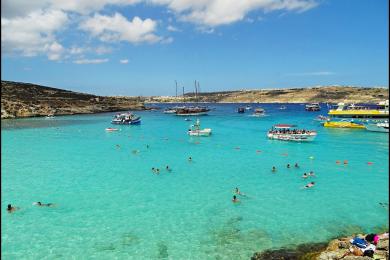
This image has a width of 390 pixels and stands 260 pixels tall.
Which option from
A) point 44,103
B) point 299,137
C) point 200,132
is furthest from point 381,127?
point 44,103

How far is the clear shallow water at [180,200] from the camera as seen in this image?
24.1 meters

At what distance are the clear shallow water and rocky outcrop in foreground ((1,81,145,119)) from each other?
74558 mm

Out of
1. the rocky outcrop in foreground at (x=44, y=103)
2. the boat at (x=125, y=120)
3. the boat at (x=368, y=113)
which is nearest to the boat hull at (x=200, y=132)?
the boat at (x=125, y=120)

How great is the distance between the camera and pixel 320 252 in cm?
2169

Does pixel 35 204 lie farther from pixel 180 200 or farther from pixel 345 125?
pixel 345 125

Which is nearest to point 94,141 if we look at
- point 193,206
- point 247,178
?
point 247,178

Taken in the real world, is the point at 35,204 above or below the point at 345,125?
below

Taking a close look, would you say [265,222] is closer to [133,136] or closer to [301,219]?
[301,219]

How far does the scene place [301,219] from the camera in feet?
92.8

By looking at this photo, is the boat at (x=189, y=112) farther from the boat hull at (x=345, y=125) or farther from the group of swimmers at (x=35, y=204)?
the group of swimmers at (x=35, y=204)

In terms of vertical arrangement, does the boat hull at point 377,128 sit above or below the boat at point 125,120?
below

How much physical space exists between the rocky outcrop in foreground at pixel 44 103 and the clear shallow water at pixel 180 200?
74.6 metres

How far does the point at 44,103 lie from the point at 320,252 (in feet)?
478

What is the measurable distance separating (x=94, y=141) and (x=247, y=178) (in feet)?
136
